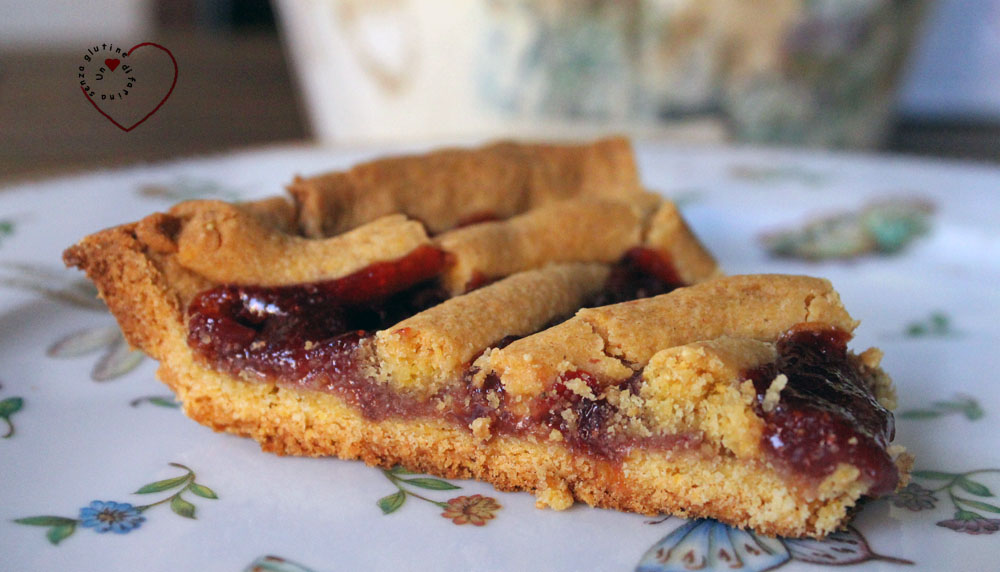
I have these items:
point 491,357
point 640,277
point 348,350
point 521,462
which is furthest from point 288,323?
point 640,277

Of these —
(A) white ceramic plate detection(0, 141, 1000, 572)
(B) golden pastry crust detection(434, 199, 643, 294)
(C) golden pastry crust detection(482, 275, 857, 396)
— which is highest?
(B) golden pastry crust detection(434, 199, 643, 294)

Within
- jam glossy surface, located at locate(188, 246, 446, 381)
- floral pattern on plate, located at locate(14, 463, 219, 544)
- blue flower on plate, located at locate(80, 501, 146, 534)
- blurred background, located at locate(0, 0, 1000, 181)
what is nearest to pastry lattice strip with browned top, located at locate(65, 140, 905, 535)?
jam glossy surface, located at locate(188, 246, 446, 381)

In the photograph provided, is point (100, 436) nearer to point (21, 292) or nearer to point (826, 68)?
point (21, 292)

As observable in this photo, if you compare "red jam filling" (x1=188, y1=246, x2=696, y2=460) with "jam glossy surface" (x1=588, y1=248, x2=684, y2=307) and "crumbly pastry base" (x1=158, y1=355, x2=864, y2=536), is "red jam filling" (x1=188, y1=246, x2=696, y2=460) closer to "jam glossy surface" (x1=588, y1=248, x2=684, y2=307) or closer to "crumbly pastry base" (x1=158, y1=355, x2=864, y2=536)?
"crumbly pastry base" (x1=158, y1=355, x2=864, y2=536)

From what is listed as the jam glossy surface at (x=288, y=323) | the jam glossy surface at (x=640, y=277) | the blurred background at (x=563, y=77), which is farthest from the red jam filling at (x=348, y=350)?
the blurred background at (x=563, y=77)

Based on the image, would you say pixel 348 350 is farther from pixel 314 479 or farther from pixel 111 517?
pixel 111 517

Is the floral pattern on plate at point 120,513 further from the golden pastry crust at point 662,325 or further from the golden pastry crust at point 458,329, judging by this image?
the golden pastry crust at point 662,325
